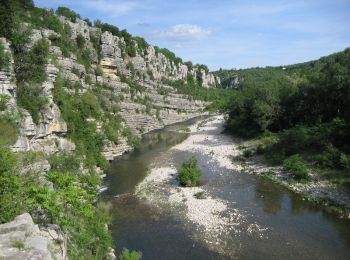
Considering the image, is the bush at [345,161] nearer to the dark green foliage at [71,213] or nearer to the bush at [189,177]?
the bush at [189,177]

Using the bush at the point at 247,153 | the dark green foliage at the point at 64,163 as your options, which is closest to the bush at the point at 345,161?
the bush at the point at 247,153

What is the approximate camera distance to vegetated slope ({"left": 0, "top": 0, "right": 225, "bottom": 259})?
1611cm

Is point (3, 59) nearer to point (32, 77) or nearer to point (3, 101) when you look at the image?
point (3, 101)

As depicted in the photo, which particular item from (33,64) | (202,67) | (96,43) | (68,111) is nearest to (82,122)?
(68,111)

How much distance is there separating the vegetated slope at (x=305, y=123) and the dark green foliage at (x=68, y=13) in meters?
35.2

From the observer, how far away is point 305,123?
5047cm

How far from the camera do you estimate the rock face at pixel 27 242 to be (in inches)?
448

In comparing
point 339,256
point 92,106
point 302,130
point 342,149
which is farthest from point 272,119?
point 339,256

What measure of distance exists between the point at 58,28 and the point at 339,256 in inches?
2086

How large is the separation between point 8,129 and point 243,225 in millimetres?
17169

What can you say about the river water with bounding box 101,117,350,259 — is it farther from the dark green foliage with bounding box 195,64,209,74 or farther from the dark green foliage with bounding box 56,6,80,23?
the dark green foliage with bounding box 195,64,209,74

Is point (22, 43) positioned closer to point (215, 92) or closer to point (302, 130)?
point (302, 130)

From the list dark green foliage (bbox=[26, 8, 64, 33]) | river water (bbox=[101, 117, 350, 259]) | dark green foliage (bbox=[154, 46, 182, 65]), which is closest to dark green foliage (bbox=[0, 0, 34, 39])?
river water (bbox=[101, 117, 350, 259])

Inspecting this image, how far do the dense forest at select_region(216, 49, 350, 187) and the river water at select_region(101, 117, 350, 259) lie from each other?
5572 mm
